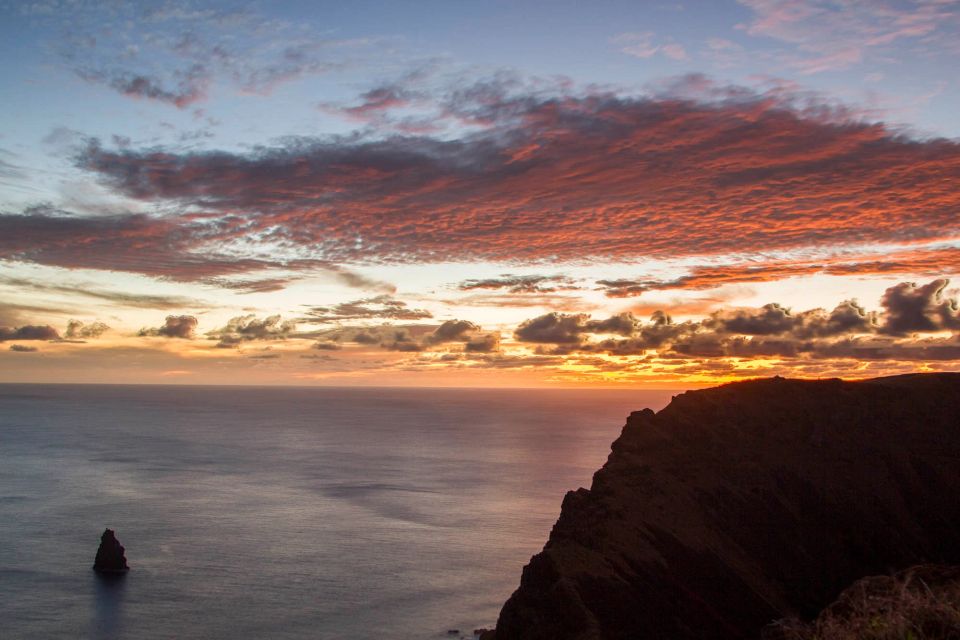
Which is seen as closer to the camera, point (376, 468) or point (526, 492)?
point (526, 492)

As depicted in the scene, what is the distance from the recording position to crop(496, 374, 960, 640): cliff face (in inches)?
1681

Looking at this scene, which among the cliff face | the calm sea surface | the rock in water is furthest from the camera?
the rock in water

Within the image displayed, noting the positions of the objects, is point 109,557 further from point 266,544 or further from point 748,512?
point 748,512

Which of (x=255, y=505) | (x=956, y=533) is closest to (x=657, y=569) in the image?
(x=956, y=533)

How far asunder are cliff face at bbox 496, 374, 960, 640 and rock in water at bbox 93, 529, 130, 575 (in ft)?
169

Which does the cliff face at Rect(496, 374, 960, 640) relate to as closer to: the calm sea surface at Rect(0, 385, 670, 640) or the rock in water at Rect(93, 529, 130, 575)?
the calm sea surface at Rect(0, 385, 670, 640)

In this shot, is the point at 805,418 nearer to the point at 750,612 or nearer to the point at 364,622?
the point at 750,612

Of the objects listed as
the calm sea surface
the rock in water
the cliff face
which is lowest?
the calm sea surface

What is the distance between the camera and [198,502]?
118 metres

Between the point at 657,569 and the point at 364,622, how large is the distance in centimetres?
3061

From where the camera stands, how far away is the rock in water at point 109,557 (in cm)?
7538

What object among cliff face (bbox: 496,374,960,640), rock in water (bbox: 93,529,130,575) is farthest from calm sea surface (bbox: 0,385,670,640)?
cliff face (bbox: 496,374,960,640)

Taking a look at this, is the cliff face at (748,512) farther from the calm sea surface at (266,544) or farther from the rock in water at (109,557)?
the rock in water at (109,557)

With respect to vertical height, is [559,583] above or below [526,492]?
above
